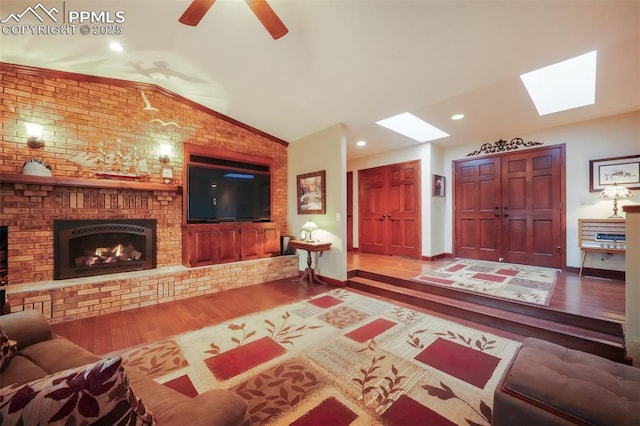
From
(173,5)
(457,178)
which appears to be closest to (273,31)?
(173,5)

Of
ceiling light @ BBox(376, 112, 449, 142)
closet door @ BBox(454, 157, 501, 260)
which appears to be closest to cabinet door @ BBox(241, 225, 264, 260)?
ceiling light @ BBox(376, 112, 449, 142)

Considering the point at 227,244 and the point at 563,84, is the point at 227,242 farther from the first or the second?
the point at 563,84

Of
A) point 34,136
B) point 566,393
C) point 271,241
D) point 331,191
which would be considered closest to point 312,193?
point 331,191

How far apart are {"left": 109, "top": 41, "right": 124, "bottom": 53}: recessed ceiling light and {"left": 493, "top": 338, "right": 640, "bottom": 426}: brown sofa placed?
4.44 meters

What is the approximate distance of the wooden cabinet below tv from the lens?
397 cm

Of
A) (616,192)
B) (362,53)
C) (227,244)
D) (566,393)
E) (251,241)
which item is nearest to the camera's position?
(566,393)

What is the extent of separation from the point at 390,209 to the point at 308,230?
Answer: 2.41 m

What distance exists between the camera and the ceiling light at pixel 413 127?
4320 millimetres

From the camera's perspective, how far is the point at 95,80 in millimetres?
3451

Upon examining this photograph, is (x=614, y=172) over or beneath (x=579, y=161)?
beneath

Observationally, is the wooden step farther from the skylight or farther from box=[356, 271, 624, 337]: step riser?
the skylight

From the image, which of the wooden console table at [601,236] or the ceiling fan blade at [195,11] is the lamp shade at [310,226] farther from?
the wooden console table at [601,236]

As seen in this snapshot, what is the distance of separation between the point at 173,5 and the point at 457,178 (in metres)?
5.52

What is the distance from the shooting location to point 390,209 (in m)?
5.95
